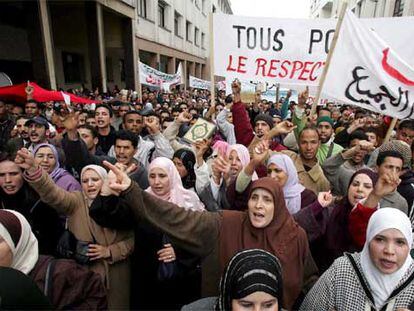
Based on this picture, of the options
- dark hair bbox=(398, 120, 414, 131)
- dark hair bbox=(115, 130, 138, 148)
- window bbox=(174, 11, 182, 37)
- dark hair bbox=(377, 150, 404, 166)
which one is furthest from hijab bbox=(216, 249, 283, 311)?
window bbox=(174, 11, 182, 37)

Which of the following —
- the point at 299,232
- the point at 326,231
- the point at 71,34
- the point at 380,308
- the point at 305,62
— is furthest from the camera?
the point at 71,34

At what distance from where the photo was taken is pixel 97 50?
478 inches

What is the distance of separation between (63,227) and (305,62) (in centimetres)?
312

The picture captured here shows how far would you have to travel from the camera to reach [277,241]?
1.71 metres

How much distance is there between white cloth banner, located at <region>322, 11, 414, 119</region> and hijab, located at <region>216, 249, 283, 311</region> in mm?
2461

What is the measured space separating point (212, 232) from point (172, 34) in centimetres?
2174

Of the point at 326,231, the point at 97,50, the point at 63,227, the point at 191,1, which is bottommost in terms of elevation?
the point at 63,227

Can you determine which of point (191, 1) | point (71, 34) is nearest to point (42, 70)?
point (71, 34)

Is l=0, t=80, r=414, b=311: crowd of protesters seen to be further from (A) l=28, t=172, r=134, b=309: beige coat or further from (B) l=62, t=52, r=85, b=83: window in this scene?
(B) l=62, t=52, r=85, b=83: window

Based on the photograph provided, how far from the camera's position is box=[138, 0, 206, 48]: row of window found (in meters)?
17.3

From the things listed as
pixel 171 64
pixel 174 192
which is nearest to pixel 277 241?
pixel 174 192

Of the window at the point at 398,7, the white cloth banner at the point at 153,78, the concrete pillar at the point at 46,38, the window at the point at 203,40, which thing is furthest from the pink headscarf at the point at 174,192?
the window at the point at 203,40

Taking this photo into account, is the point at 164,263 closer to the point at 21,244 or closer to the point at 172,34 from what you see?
the point at 21,244

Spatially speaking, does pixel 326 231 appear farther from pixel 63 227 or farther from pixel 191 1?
pixel 191 1
